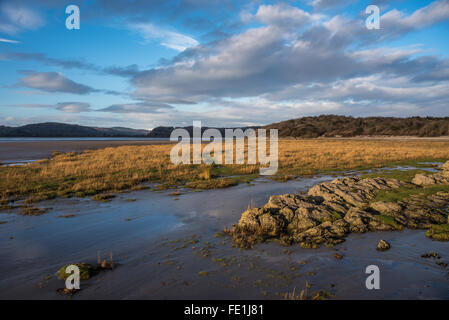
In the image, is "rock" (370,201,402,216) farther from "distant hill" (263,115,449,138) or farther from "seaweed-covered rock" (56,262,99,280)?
"distant hill" (263,115,449,138)

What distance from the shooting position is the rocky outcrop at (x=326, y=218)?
28.6 feet

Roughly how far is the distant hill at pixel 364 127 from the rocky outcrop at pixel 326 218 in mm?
102041

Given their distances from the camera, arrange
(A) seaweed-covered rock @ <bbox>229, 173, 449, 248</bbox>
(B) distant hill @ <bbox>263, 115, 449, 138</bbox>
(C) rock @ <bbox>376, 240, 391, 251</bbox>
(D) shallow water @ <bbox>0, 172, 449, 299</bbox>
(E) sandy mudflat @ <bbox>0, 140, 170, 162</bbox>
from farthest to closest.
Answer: (B) distant hill @ <bbox>263, 115, 449, 138</bbox> < (E) sandy mudflat @ <bbox>0, 140, 170, 162</bbox> < (A) seaweed-covered rock @ <bbox>229, 173, 449, 248</bbox> < (C) rock @ <bbox>376, 240, 391, 251</bbox> < (D) shallow water @ <bbox>0, 172, 449, 299</bbox>

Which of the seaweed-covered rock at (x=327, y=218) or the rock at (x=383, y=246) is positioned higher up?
the seaweed-covered rock at (x=327, y=218)

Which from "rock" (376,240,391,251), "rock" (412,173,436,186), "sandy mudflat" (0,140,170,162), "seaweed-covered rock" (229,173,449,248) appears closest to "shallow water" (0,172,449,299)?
"rock" (376,240,391,251)

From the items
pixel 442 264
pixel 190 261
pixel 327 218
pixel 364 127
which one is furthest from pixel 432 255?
pixel 364 127

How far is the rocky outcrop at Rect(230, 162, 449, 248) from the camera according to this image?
870 cm

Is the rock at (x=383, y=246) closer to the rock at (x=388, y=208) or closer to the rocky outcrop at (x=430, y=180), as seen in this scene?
the rock at (x=388, y=208)

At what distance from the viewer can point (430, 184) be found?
1502cm

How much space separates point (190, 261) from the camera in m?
7.32

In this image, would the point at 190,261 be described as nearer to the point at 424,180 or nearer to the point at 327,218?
the point at 327,218

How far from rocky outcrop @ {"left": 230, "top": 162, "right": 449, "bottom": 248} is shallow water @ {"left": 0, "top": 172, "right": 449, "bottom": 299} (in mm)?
478

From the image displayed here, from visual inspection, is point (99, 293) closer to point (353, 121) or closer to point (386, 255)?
point (386, 255)

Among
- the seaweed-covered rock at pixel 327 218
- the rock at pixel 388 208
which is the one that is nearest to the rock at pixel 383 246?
the seaweed-covered rock at pixel 327 218
